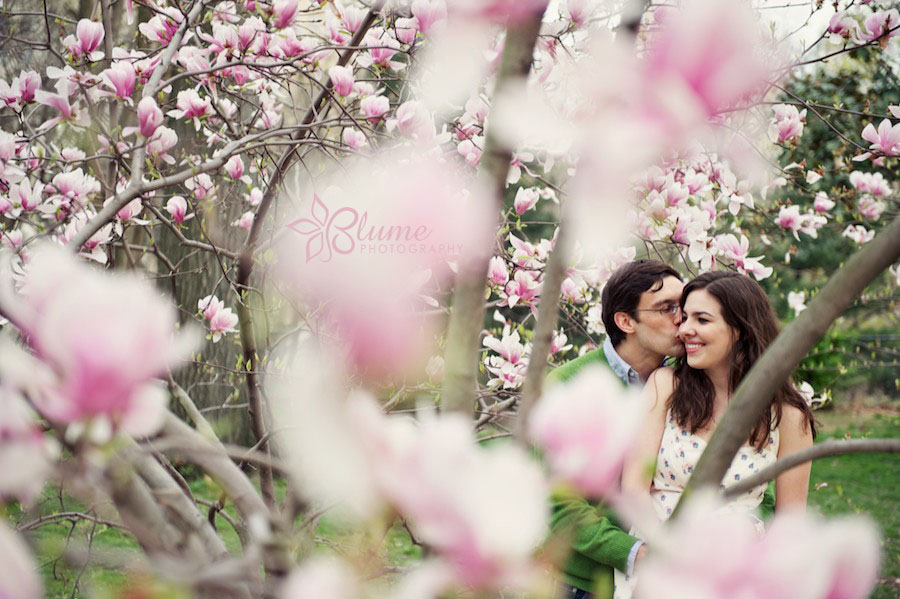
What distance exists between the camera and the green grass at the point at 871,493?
16.4ft

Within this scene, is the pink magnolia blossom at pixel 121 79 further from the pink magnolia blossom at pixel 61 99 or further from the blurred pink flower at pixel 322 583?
the blurred pink flower at pixel 322 583

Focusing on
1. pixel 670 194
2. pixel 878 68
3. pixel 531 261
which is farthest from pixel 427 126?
pixel 878 68

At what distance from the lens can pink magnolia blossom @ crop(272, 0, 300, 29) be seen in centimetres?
208

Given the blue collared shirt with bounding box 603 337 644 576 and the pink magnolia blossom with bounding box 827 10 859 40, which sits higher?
the pink magnolia blossom with bounding box 827 10 859 40

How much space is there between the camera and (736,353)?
7.47 feet

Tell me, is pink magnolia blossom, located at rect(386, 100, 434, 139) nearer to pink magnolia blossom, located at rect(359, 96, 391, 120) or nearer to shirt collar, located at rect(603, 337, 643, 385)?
pink magnolia blossom, located at rect(359, 96, 391, 120)

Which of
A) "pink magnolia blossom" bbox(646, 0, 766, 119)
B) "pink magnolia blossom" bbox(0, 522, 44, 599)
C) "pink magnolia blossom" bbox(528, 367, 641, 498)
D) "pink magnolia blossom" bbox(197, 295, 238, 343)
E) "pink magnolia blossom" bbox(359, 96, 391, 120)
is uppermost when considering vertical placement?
"pink magnolia blossom" bbox(359, 96, 391, 120)

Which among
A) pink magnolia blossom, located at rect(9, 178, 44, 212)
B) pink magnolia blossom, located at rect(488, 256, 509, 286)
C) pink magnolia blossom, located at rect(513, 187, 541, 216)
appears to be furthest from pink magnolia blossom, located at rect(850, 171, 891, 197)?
pink magnolia blossom, located at rect(9, 178, 44, 212)

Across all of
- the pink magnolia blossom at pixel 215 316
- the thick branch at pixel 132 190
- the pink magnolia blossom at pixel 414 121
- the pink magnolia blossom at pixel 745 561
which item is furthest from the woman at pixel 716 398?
the pink magnolia blossom at pixel 745 561

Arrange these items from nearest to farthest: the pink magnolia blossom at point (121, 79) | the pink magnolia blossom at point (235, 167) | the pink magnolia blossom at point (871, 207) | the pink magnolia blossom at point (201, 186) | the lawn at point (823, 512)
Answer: the pink magnolia blossom at point (121, 79) < the pink magnolia blossom at point (235, 167) < the pink magnolia blossom at point (201, 186) < the lawn at point (823, 512) < the pink magnolia blossom at point (871, 207)

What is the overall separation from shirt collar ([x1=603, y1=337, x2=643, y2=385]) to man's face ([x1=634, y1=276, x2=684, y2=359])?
0.09 m

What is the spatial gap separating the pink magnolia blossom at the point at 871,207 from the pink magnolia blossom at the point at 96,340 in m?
4.62

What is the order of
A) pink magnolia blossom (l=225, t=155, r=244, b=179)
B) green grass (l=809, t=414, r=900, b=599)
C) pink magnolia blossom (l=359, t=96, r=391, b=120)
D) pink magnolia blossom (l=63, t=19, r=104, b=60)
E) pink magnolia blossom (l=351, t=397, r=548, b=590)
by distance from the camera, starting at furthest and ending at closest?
green grass (l=809, t=414, r=900, b=599) → pink magnolia blossom (l=225, t=155, r=244, b=179) → pink magnolia blossom (l=359, t=96, r=391, b=120) → pink magnolia blossom (l=63, t=19, r=104, b=60) → pink magnolia blossom (l=351, t=397, r=548, b=590)

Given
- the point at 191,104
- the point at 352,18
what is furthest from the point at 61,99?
the point at 352,18
